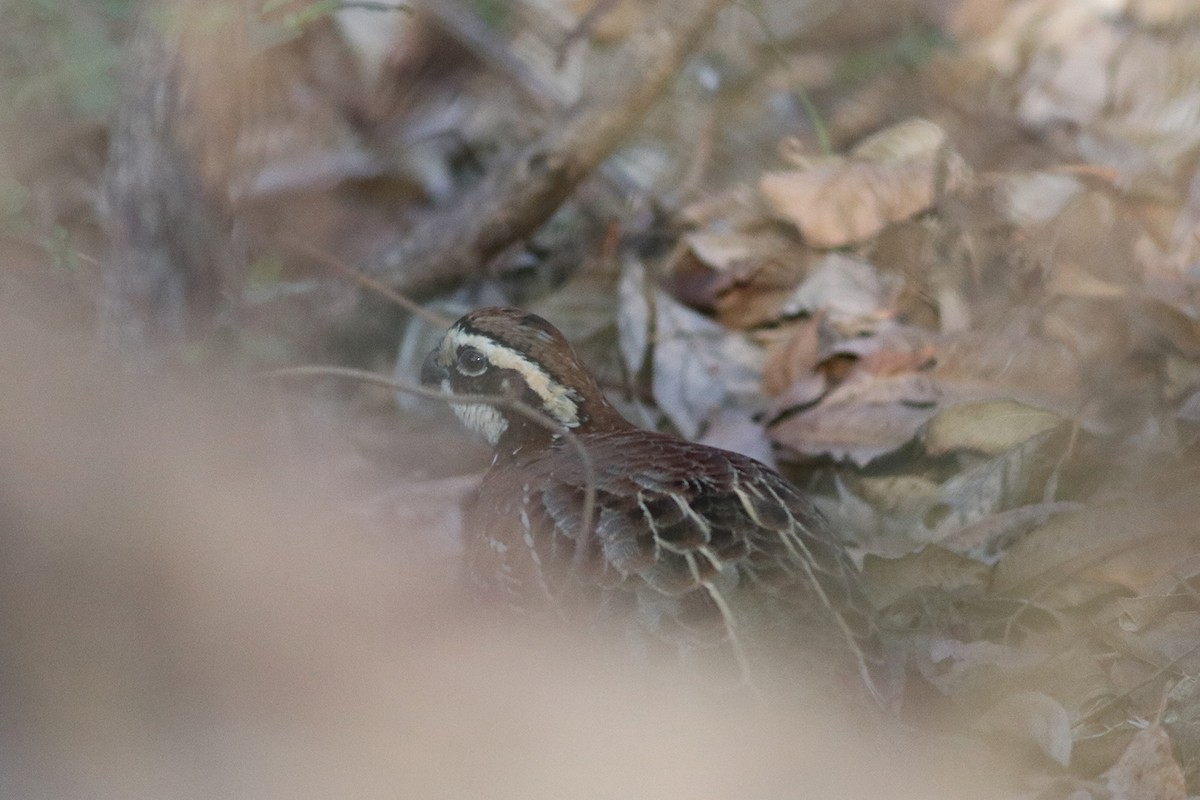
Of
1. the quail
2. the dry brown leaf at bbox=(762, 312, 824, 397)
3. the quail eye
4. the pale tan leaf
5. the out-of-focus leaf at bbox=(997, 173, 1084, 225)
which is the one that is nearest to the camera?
the quail

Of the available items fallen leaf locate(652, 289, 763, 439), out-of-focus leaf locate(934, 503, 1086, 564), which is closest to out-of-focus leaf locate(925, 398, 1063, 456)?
out-of-focus leaf locate(934, 503, 1086, 564)

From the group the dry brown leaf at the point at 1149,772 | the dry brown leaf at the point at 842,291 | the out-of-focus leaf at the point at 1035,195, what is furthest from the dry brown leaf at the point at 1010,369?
the dry brown leaf at the point at 1149,772

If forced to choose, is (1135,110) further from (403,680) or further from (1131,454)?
(403,680)

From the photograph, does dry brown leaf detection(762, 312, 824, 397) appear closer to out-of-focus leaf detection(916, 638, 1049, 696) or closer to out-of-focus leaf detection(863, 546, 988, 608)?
out-of-focus leaf detection(863, 546, 988, 608)

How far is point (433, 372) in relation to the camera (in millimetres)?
4168

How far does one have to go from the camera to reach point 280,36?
3.88 metres

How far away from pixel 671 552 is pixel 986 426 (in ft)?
5.14

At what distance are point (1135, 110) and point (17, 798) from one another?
18.7 ft

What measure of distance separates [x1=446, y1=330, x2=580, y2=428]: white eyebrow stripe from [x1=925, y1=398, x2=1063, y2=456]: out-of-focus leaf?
4.00ft

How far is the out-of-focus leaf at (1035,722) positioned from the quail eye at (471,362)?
1.81 meters

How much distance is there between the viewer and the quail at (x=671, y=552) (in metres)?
2.95

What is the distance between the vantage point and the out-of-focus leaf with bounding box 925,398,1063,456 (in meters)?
4.10

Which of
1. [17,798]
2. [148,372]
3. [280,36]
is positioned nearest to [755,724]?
[17,798]

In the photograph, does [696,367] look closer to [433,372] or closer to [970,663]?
[433,372]
